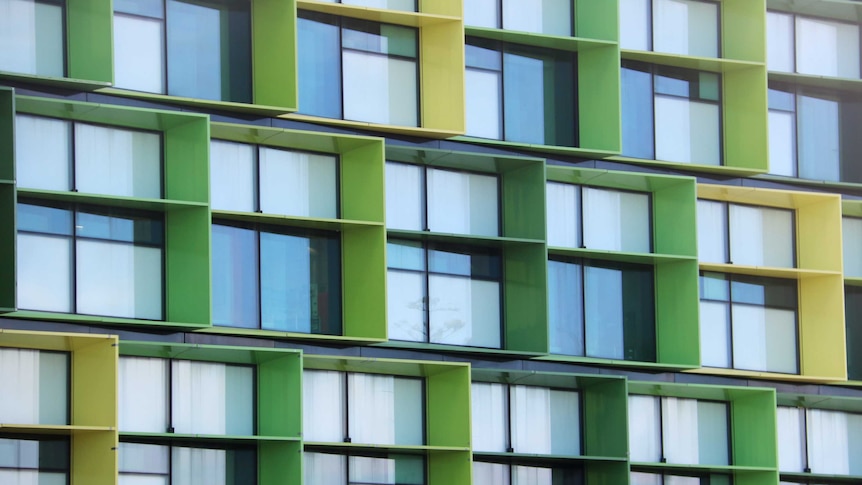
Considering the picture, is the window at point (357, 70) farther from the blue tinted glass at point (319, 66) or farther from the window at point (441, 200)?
the window at point (441, 200)

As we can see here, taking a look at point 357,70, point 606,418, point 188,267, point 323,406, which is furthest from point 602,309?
point 188,267

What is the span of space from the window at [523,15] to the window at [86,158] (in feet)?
23.7

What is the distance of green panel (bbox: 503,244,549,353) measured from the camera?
38281 mm

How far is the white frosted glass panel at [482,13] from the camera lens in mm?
39844

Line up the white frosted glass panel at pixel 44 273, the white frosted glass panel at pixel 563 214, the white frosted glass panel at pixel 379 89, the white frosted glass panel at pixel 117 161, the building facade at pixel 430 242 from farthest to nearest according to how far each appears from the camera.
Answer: the white frosted glass panel at pixel 563 214 → the white frosted glass panel at pixel 379 89 → the white frosted glass panel at pixel 117 161 → the building facade at pixel 430 242 → the white frosted glass panel at pixel 44 273

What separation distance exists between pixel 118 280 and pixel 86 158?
205cm

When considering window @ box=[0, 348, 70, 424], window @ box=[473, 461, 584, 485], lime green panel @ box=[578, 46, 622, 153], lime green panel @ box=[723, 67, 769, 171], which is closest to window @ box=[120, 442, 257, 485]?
window @ box=[0, 348, 70, 424]

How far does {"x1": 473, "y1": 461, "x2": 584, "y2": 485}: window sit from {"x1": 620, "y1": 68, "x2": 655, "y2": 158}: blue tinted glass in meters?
6.26

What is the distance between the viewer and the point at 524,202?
3894cm

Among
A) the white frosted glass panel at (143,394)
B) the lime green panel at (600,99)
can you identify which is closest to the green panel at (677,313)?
the lime green panel at (600,99)

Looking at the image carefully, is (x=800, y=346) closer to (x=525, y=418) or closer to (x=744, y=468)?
(x=744, y=468)

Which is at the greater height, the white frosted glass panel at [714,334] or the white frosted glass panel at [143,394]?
the white frosted glass panel at [714,334]

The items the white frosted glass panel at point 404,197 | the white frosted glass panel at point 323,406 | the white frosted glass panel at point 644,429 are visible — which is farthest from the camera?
the white frosted glass panel at point 644,429

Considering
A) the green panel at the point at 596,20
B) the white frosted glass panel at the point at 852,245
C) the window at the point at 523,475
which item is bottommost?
the window at the point at 523,475
